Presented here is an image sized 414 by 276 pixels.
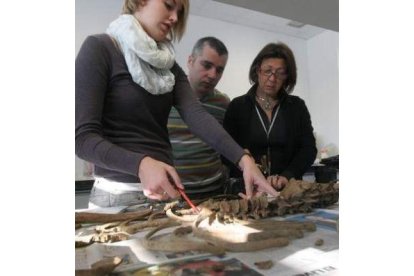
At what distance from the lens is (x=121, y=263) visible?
28cm

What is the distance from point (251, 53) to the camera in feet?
1.89

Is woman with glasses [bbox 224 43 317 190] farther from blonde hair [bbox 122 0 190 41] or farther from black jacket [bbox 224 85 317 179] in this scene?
blonde hair [bbox 122 0 190 41]

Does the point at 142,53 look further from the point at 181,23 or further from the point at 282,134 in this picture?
the point at 282,134

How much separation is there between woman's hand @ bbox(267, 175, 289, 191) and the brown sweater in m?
0.07

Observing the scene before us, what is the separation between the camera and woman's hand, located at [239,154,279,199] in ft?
1.76

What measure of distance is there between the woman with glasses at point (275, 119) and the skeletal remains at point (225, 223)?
2.4 inches

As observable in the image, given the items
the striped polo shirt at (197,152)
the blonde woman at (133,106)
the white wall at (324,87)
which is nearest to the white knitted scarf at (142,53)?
the blonde woman at (133,106)

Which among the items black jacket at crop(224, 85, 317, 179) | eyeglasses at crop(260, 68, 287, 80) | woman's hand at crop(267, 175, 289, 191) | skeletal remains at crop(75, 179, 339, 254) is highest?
eyeglasses at crop(260, 68, 287, 80)

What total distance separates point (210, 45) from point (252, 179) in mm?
257

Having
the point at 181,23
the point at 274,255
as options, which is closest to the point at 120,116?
the point at 181,23

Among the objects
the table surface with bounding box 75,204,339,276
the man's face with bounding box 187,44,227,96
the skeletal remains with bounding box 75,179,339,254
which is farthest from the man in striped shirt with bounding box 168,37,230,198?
the table surface with bounding box 75,204,339,276

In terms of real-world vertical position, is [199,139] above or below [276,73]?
below

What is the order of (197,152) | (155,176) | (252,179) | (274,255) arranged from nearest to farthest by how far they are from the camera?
1. (274,255)
2. (155,176)
3. (252,179)
4. (197,152)

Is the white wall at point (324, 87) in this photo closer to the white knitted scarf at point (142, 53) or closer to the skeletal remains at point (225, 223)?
the skeletal remains at point (225, 223)
